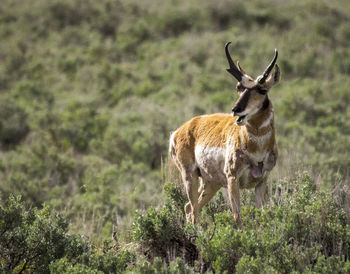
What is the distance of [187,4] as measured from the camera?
3148cm

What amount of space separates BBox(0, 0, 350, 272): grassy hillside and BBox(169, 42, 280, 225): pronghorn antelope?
330 millimetres

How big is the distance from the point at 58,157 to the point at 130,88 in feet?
28.2

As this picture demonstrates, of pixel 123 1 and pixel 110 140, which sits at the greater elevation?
pixel 123 1

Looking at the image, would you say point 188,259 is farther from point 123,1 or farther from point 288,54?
point 123,1

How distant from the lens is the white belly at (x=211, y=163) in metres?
6.21

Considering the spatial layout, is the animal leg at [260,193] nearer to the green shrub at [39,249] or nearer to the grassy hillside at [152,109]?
the grassy hillside at [152,109]

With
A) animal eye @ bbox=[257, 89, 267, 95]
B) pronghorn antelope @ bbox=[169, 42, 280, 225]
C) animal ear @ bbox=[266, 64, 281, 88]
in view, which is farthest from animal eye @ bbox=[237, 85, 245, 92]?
animal ear @ bbox=[266, 64, 281, 88]

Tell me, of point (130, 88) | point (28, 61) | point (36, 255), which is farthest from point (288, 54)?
point (36, 255)

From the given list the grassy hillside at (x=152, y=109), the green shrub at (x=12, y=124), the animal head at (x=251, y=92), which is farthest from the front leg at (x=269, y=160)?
the green shrub at (x=12, y=124)

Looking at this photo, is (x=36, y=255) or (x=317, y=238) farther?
(x=36, y=255)

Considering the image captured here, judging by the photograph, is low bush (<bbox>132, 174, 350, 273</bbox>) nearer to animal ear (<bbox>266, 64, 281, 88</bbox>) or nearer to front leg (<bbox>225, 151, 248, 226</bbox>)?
front leg (<bbox>225, 151, 248, 226</bbox>)

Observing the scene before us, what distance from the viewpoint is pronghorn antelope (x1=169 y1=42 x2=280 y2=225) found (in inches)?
219

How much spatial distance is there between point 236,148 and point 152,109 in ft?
38.9

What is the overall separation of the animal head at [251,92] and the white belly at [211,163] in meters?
0.85
